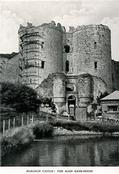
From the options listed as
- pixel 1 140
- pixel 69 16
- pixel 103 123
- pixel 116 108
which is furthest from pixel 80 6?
pixel 116 108

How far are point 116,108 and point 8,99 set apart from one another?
656 cm

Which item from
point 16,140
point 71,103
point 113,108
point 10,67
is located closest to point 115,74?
point 71,103

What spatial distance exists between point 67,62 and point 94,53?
1.74m

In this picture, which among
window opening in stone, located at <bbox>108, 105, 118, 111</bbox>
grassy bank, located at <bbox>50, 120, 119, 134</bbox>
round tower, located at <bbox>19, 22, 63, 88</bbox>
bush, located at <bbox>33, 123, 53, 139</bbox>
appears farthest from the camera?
round tower, located at <bbox>19, 22, 63, 88</bbox>

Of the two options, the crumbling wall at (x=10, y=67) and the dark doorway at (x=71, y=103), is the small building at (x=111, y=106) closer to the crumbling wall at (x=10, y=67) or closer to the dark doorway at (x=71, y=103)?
the dark doorway at (x=71, y=103)

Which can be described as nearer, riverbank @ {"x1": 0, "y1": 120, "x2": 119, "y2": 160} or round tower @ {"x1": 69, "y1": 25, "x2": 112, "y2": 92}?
riverbank @ {"x1": 0, "y1": 120, "x2": 119, "y2": 160}

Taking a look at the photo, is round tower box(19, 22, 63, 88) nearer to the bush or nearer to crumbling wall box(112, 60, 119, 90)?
crumbling wall box(112, 60, 119, 90)

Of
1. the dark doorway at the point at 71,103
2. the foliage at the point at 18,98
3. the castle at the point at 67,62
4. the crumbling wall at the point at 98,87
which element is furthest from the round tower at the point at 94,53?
the foliage at the point at 18,98

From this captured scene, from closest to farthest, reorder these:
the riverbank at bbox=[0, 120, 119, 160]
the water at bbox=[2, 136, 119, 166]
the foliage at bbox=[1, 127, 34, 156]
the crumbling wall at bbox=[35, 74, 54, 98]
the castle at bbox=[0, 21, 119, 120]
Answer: the water at bbox=[2, 136, 119, 166] → the foliage at bbox=[1, 127, 34, 156] → the riverbank at bbox=[0, 120, 119, 160] → the crumbling wall at bbox=[35, 74, 54, 98] → the castle at bbox=[0, 21, 119, 120]

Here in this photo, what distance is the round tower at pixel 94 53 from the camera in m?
20.7

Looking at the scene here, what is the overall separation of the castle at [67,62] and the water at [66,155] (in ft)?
26.8

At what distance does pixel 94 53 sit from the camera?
68.1 feet

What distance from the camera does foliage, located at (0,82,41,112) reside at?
40.9 ft

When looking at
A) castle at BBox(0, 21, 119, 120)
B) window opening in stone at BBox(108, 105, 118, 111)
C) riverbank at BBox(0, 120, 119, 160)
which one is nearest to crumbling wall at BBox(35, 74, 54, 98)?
castle at BBox(0, 21, 119, 120)
